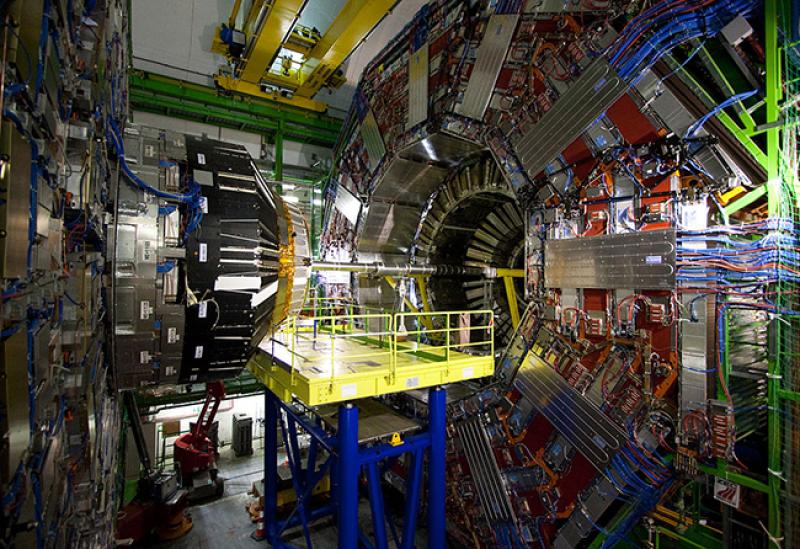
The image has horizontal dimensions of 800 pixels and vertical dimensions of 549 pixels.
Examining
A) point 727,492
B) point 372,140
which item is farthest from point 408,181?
point 727,492

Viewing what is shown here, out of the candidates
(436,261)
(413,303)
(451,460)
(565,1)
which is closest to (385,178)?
(436,261)

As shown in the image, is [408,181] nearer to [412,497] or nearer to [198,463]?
[412,497]

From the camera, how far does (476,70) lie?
5.41m

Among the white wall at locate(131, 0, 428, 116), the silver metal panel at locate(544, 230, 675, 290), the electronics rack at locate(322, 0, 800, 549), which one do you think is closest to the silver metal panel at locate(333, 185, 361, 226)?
the electronics rack at locate(322, 0, 800, 549)

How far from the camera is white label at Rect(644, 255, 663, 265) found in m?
3.79

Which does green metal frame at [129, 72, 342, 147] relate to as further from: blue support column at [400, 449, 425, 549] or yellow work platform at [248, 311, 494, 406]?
blue support column at [400, 449, 425, 549]

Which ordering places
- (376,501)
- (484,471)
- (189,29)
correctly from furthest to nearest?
(189,29), (484,471), (376,501)

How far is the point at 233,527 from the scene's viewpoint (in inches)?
281

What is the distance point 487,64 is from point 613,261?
3.03m

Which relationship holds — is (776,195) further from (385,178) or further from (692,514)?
(385,178)

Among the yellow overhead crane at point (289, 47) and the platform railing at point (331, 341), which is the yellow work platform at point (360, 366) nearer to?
the platform railing at point (331, 341)

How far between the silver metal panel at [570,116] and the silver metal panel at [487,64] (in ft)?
2.66

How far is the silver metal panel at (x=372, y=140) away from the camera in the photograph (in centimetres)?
716

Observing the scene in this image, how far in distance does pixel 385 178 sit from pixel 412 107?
131cm
